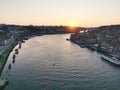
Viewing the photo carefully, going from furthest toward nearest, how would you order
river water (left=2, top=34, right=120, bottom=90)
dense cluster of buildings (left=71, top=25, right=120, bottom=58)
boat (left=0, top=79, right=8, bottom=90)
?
dense cluster of buildings (left=71, top=25, right=120, bottom=58), river water (left=2, top=34, right=120, bottom=90), boat (left=0, top=79, right=8, bottom=90)

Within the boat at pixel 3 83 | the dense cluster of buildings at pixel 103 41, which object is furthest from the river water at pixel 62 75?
the dense cluster of buildings at pixel 103 41

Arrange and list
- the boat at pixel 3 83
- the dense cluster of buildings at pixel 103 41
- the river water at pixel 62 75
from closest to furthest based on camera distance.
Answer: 1. the boat at pixel 3 83
2. the river water at pixel 62 75
3. the dense cluster of buildings at pixel 103 41

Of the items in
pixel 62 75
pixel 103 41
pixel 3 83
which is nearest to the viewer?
pixel 3 83

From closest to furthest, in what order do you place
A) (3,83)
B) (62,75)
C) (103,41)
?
(3,83) → (62,75) → (103,41)

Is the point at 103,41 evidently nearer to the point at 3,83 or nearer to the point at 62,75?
the point at 62,75

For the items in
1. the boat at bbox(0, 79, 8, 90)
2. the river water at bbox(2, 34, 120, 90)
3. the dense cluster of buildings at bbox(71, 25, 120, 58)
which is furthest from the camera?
the dense cluster of buildings at bbox(71, 25, 120, 58)

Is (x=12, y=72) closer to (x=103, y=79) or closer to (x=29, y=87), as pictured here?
(x=29, y=87)

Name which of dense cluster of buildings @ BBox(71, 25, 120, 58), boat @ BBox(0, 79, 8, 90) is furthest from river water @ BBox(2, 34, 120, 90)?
dense cluster of buildings @ BBox(71, 25, 120, 58)

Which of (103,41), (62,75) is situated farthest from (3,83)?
(103,41)

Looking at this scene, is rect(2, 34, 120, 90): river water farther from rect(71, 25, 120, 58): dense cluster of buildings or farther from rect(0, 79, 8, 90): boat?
rect(71, 25, 120, 58): dense cluster of buildings

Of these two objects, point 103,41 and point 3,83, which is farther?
point 103,41

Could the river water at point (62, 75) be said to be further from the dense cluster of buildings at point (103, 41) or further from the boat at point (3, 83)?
the dense cluster of buildings at point (103, 41)

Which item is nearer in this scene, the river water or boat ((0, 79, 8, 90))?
boat ((0, 79, 8, 90))
